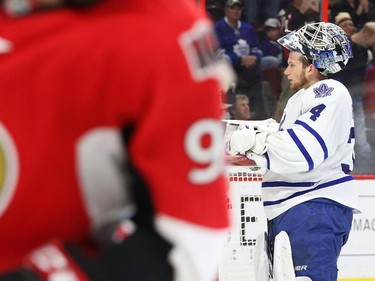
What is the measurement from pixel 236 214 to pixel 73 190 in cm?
388

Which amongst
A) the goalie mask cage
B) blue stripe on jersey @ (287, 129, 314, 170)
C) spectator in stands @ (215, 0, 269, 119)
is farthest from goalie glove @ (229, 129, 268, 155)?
spectator in stands @ (215, 0, 269, 119)

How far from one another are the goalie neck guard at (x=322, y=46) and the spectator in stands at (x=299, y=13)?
70.4 inches

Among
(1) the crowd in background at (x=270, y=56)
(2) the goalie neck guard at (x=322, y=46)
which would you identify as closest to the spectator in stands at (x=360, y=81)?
(1) the crowd in background at (x=270, y=56)

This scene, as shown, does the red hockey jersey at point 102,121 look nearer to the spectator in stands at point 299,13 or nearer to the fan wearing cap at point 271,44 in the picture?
the spectator in stands at point 299,13

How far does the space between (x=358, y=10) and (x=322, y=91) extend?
2.81m

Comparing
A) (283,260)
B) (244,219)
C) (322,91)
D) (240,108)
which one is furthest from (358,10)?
(283,260)

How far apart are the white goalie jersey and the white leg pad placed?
0.12m

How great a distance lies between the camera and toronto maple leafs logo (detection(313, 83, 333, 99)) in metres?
4.21

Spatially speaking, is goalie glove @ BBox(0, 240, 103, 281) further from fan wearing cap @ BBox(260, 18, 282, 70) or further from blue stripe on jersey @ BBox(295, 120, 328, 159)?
fan wearing cap @ BBox(260, 18, 282, 70)

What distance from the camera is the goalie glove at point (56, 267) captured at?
1.10 m

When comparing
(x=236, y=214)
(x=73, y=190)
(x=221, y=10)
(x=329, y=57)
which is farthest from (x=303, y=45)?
(x=73, y=190)

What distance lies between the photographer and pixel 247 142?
4.23 meters

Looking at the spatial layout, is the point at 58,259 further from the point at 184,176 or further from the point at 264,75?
the point at 264,75

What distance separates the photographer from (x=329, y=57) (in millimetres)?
4426
